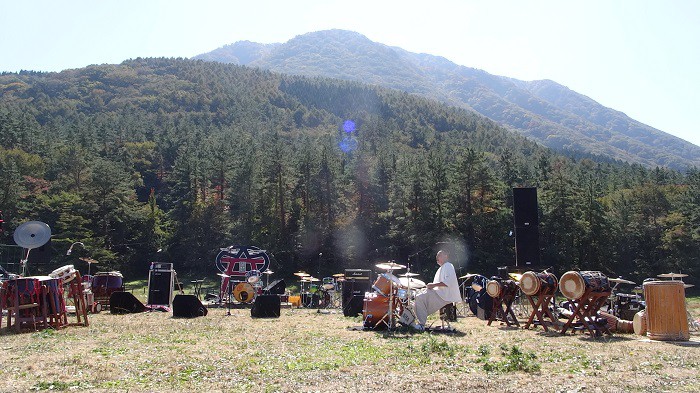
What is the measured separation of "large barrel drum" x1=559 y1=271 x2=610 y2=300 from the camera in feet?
34.2

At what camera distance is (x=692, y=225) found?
4188 centimetres

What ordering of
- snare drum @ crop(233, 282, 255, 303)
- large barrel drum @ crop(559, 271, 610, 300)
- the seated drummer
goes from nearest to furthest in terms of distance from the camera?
large barrel drum @ crop(559, 271, 610, 300) → the seated drummer → snare drum @ crop(233, 282, 255, 303)

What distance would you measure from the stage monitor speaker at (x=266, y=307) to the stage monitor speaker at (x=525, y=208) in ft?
27.2

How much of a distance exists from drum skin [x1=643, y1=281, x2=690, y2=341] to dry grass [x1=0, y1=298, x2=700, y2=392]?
19.0 inches

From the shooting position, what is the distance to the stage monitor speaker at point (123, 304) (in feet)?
55.1

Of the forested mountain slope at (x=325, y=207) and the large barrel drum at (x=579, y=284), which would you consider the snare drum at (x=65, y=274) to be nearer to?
the large barrel drum at (x=579, y=284)

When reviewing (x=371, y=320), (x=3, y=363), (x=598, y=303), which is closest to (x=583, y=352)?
(x=598, y=303)

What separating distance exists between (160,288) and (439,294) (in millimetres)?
11379

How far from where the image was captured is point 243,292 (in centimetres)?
2052

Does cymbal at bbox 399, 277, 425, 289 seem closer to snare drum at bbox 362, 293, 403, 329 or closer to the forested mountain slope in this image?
snare drum at bbox 362, 293, 403, 329

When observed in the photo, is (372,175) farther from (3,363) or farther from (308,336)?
(3,363)

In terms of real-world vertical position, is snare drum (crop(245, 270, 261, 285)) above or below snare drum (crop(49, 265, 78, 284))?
below

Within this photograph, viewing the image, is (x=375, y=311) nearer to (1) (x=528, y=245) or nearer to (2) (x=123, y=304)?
(1) (x=528, y=245)

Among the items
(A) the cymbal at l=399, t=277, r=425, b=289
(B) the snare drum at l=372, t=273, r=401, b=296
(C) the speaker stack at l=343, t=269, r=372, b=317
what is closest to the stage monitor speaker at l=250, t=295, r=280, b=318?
(C) the speaker stack at l=343, t=269, r=372, b=317
